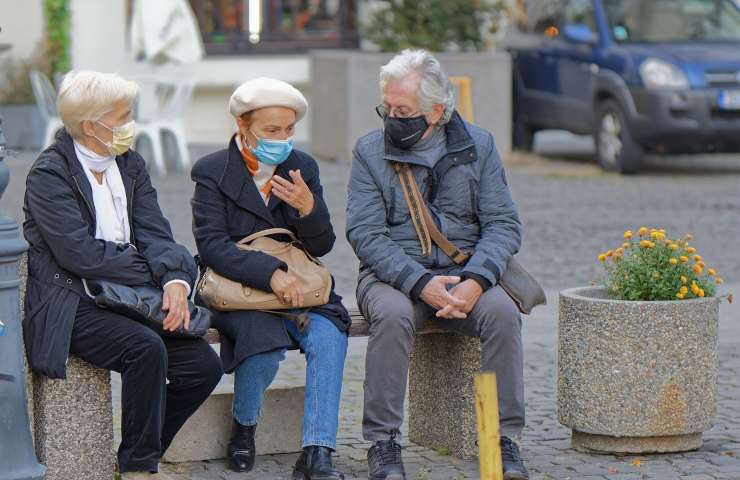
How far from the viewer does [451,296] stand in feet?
17.5

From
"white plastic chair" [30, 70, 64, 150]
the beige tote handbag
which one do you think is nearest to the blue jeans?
the beige tote handbag

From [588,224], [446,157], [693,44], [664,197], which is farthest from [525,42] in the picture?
[446,157]

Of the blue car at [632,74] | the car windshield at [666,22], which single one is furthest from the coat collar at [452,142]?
the car windshield at [666,22]

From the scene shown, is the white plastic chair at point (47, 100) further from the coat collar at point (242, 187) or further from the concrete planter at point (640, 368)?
the concrete planter at point (640, 368)

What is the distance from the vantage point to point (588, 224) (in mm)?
11523

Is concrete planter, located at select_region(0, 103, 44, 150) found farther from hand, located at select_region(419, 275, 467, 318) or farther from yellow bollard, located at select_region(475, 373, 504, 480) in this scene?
yellow bollard, located at select_region(475, 373, 504, 480)

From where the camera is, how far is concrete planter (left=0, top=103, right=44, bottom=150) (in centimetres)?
1600

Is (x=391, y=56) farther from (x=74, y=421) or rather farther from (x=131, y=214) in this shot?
(x=74, y=421)

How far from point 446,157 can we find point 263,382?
→ 3.42 feet

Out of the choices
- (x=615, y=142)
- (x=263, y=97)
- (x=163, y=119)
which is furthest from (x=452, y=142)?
(x=163, y=119)

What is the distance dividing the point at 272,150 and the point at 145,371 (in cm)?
92

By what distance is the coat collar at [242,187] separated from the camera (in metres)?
5.43

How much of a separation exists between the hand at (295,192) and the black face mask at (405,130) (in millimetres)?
404

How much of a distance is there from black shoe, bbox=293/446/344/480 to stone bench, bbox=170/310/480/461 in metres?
0.40
